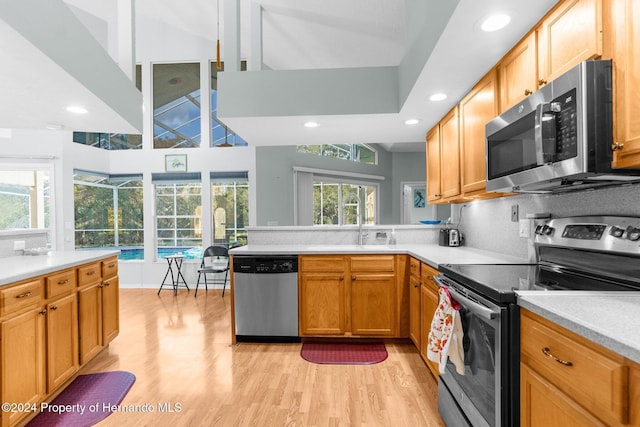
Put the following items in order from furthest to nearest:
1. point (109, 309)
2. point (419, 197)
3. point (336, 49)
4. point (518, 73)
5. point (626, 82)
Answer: point (419, 197)
point (336, 49)
point (109, 309)
point (518, 73)
point (626, 82)

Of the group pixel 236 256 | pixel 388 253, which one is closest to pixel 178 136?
pixel 236 256

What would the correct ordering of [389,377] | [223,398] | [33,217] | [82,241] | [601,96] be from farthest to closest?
[82,241] < [33,217] < [389,377] < [223,398] < [601,96]

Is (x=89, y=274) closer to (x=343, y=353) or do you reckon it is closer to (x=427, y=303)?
(x=343, y=353)

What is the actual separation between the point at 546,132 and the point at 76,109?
327 cm

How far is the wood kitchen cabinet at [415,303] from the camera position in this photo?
2578mm

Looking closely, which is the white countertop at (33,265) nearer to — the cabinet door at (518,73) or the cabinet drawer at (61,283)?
the cabinet drawer at (61,283)

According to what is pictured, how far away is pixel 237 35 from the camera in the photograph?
3.06 metres

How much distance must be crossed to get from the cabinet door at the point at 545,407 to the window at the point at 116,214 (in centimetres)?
605

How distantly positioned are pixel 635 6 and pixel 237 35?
2.86 meters

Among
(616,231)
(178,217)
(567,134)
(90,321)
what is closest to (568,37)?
(567,134)

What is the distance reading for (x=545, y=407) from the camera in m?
1.04

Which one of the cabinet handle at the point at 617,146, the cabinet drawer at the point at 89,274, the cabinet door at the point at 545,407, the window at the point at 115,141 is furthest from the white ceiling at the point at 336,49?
the window at the point at 115,141

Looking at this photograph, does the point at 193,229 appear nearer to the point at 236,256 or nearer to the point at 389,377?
the point at 236,256

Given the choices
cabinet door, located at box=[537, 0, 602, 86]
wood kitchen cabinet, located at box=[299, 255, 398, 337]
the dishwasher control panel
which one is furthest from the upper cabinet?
the dishwasher control panel
